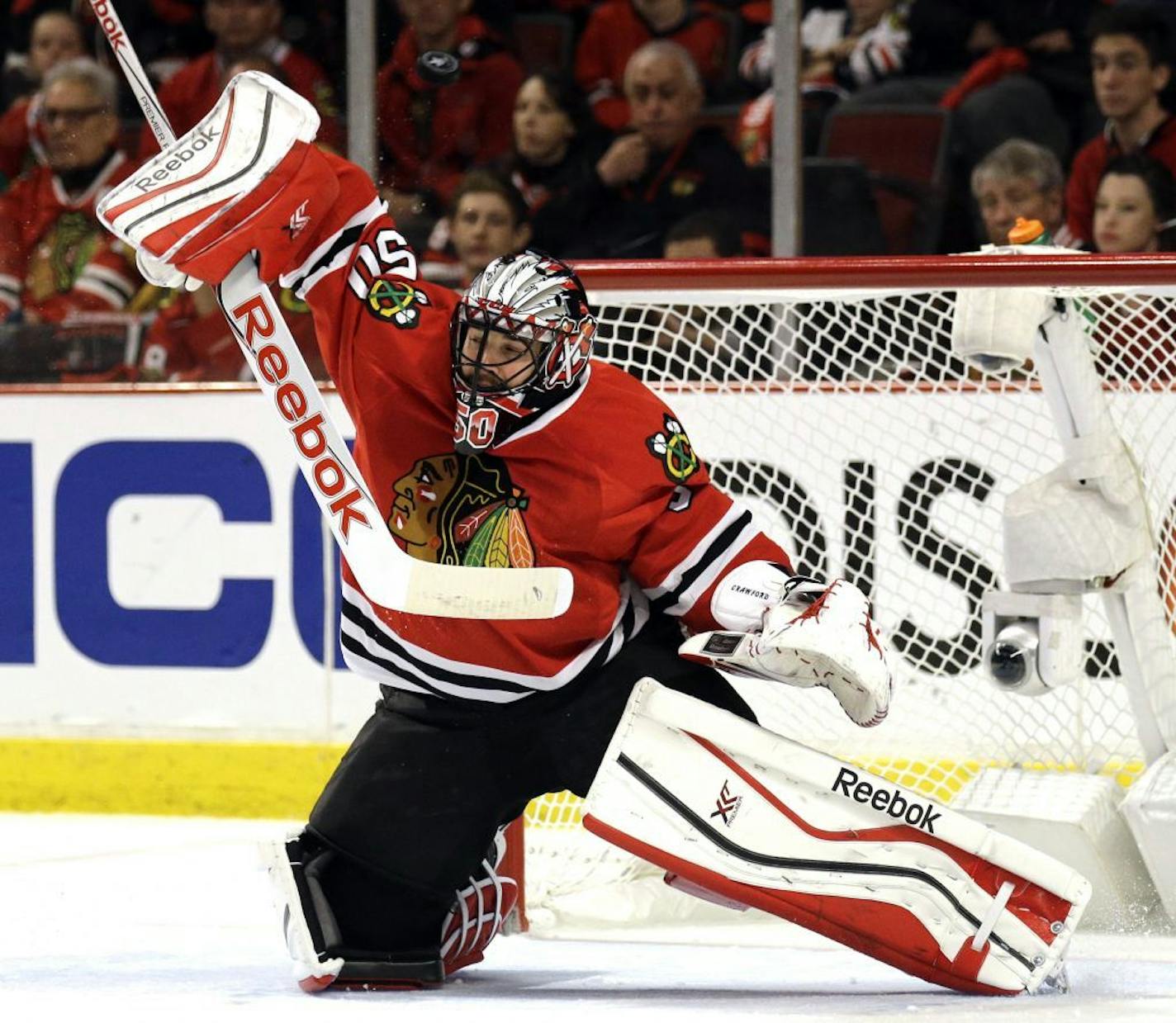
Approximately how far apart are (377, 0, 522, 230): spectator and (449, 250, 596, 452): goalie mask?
4.93ft

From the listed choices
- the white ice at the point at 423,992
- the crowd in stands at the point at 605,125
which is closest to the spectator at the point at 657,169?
the crowd in stands at the point at 605,125

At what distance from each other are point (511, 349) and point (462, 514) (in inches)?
8.3

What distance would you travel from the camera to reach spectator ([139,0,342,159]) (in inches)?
161

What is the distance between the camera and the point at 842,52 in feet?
15.3

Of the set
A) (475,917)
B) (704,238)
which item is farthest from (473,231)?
(475,917)

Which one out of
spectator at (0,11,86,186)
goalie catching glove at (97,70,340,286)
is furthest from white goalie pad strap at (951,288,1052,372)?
spectator at (0,11,86,186)

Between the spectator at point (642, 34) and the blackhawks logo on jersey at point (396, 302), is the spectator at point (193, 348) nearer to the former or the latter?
the spectator at point (642, 34)

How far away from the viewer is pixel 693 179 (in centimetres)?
418

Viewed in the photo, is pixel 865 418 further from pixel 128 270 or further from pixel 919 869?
pixel 128 270

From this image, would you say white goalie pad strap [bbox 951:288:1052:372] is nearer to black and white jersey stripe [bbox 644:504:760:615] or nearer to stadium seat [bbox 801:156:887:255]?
black and white jersey stripe [bbox 644:504:760:615]

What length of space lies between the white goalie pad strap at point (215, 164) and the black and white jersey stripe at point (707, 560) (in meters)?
0.65

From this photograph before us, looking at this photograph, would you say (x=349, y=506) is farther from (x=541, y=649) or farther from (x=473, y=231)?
(x=473, y=231)

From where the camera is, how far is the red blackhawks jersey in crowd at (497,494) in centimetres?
247

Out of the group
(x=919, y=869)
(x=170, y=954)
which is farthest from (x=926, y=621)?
(x=170, y=954)
